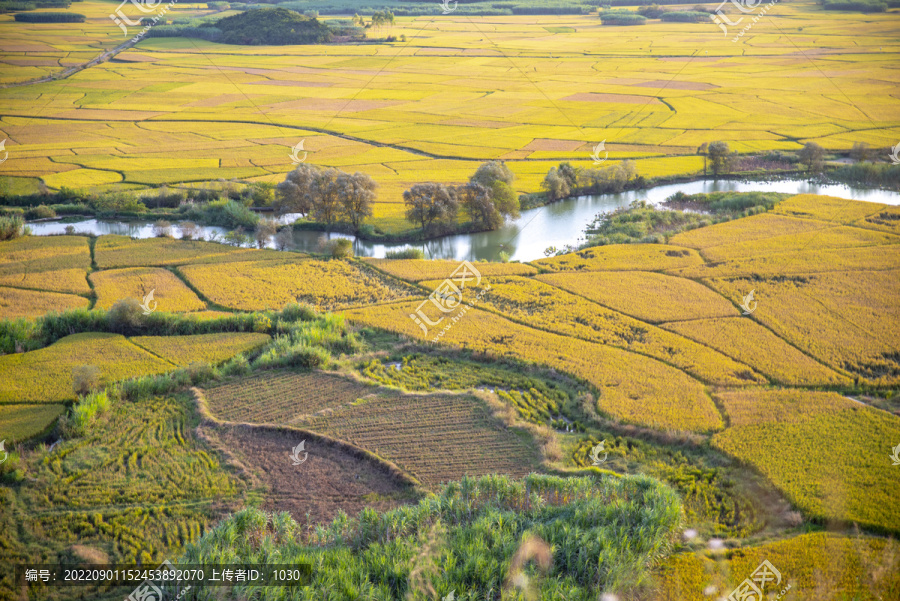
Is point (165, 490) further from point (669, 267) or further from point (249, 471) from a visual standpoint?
point (669, 267)

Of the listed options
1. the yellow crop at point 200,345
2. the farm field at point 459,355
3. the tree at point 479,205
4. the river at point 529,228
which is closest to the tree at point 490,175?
the farm field at point 459,355

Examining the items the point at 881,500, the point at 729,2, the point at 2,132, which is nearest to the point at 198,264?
the point at 881,500

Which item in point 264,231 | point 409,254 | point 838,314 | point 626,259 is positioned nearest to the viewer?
point 838,314

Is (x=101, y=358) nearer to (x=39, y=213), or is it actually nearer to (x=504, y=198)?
(x=39, y=213)

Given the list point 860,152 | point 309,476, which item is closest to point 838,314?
point 309,476

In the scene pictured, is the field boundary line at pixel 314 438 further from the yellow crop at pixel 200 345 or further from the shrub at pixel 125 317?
the shrub at pixel 125 317

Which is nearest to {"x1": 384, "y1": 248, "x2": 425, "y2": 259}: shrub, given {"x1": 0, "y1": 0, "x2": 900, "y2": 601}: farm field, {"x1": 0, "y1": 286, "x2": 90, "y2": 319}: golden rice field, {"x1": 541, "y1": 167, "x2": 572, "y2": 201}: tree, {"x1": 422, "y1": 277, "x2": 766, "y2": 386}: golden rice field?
{"x1": 0, "y1": 0, "x2": 900, "y2": 601}: farm field
